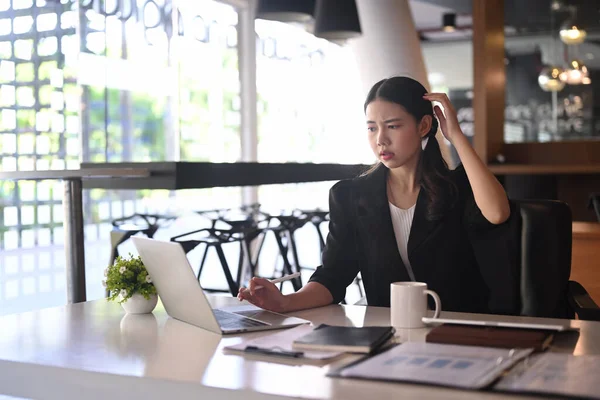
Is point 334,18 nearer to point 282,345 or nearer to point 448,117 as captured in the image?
point 448,117

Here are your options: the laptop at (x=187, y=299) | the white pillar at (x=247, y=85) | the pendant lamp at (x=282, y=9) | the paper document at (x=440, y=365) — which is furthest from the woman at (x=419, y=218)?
the white pillar at (x=247, y=85)

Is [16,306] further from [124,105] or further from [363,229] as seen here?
[363,229]

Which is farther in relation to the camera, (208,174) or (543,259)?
(208,174)

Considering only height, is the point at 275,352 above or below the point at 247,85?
below

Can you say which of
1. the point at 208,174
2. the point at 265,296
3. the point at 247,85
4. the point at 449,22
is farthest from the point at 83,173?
the point at 449,22

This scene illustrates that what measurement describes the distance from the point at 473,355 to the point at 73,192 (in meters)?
2.09

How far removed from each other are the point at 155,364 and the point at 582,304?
1397mm

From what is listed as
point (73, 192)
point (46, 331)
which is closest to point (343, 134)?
point (73, 192)

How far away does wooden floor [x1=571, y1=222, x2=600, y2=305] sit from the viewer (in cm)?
363

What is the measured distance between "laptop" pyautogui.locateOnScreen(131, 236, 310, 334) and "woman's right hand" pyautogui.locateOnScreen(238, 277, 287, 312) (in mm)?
31

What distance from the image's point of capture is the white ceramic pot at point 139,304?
1794 millimetres

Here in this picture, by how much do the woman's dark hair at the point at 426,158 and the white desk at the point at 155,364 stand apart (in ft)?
1.69

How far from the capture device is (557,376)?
3.64ft

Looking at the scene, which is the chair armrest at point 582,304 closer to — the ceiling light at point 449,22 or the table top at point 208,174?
the table top at point 208,174
